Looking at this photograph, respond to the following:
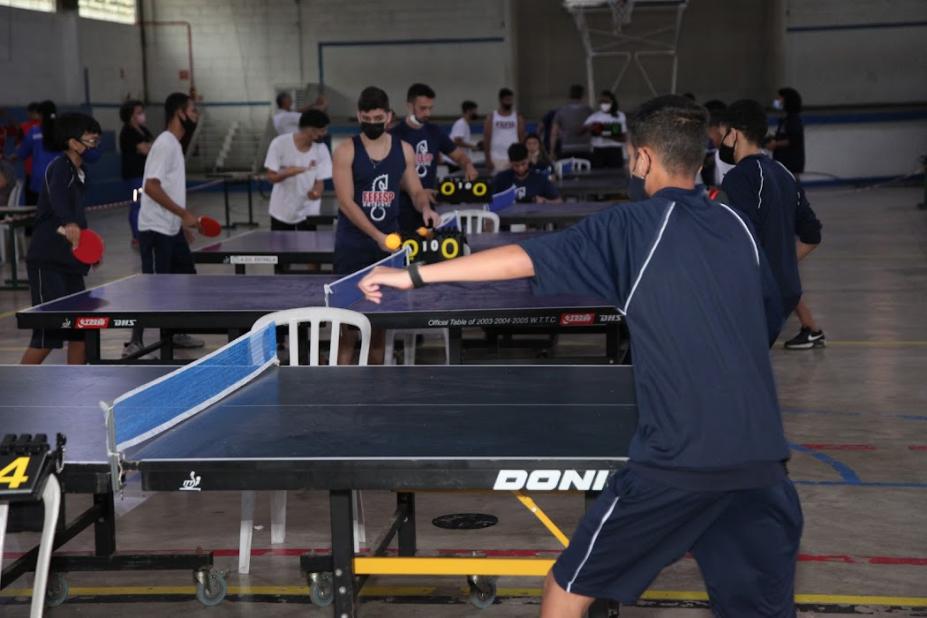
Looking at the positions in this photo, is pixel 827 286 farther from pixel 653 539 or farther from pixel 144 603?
pixel 653 539

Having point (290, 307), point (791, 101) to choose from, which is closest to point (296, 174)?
point (290, 307)

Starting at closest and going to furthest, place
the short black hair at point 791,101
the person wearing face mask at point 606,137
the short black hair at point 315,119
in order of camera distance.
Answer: the short black hair at point 315,119
the short black hair at point 791,101
the person wearing face mask at point 606,137

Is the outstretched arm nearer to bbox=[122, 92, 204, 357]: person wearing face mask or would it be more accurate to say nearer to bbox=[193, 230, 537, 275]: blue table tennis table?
bbox=[193, 230, 537, 275]: blue table tennis table

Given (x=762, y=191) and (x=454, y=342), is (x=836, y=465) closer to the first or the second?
(x=762, y=191)

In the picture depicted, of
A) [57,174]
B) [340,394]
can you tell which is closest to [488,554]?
[340,394]

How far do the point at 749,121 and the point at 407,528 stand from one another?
91.0 inches

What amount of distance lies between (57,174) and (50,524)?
3.89 metres

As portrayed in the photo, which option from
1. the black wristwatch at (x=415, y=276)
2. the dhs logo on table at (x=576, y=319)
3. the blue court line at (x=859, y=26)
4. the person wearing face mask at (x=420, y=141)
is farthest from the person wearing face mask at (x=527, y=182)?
the blue court line at (x=859, y=26)

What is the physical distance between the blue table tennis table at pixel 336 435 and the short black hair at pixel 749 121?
167 cm

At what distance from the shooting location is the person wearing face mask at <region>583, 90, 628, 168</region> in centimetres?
1727

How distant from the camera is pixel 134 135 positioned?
43.9ft

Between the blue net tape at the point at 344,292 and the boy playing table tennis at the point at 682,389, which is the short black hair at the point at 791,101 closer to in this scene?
the blue net tape at the point at 344,292

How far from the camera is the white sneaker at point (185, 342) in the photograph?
360 inches

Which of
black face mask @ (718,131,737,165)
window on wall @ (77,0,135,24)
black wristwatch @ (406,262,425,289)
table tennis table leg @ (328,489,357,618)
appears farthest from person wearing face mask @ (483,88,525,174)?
black wristwatch @ (406,262,425,289)
